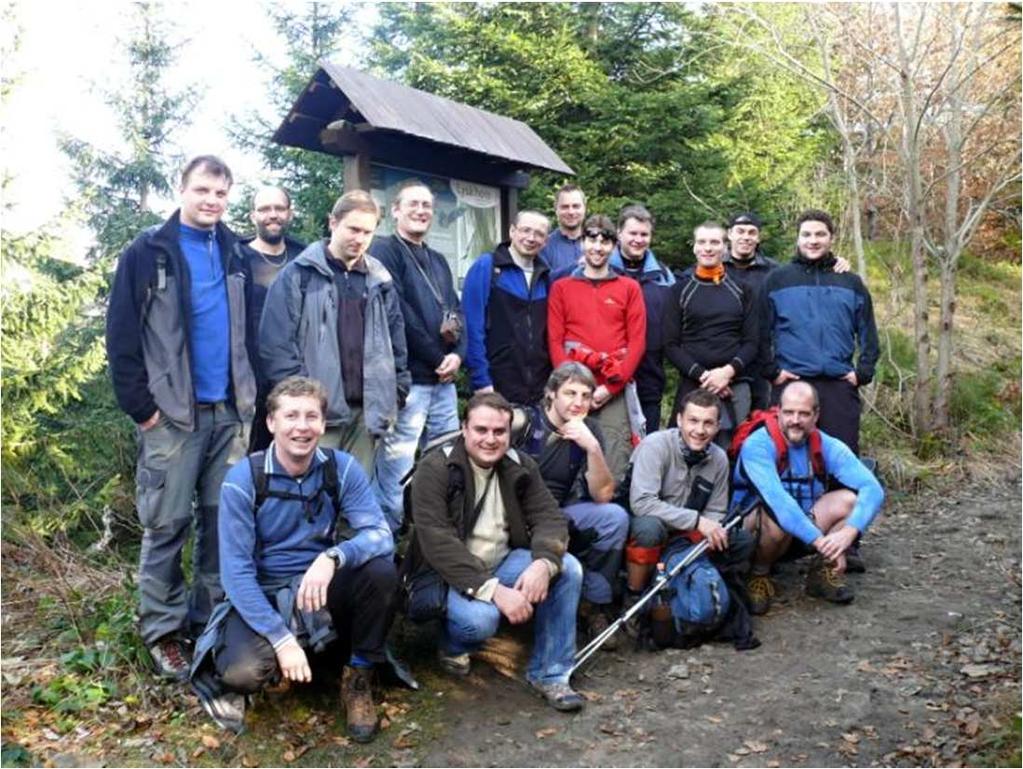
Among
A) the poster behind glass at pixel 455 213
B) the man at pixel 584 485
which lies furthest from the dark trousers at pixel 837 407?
the poster behind glass at pixel 455 213

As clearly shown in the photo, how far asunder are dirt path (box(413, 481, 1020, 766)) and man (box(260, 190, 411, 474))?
1570 mm

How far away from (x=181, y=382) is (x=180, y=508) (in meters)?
0.63

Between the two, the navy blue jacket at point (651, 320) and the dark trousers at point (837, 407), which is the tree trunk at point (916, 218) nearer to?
the dark trousers at point (837, 407)

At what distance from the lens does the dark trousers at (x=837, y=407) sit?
244 inches

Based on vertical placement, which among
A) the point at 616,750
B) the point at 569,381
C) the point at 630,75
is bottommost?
the point at 616,750

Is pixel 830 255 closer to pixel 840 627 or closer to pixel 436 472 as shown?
pixel 840 627

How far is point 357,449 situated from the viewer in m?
5.18

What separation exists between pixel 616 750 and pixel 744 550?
1.80 m

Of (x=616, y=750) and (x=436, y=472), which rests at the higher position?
(x=436, y=472)

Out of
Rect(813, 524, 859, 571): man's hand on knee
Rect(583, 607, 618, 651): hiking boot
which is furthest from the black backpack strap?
Rect(813, 524, 859, 571): man's hand on knee

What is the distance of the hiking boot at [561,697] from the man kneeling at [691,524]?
3.05ft

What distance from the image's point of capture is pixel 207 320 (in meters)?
4.56

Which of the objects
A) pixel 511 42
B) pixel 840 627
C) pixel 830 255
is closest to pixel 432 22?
pixel 511 42

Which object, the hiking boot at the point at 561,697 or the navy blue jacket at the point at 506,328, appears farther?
the navy blue jacket at the point at 506,328
